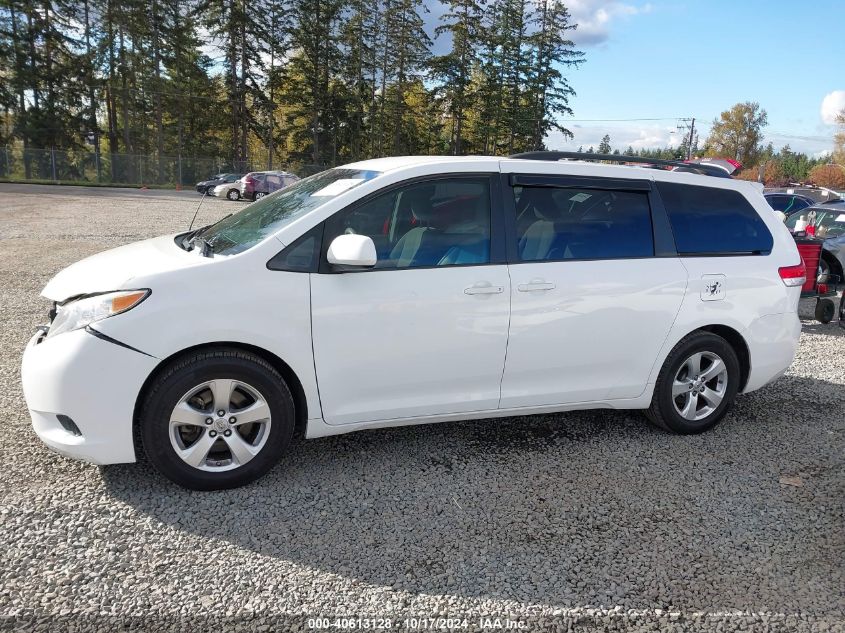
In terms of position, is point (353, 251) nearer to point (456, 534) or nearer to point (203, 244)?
point (203, 244)

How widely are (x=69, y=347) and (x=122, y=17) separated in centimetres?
Answer: 5494

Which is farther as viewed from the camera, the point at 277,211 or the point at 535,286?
the point at 277,211

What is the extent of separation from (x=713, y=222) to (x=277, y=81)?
5570cm

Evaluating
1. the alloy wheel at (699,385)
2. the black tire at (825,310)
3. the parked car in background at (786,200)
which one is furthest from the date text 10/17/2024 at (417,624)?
the parked car in background at (786,200)

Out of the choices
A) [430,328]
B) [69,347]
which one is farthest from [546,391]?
[69,347]

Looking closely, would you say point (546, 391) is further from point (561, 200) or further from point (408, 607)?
point (408, 607)

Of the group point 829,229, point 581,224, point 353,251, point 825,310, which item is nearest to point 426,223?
point 353,251

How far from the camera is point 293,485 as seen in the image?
3.52 metres

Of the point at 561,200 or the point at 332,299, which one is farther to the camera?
the point at 561,200

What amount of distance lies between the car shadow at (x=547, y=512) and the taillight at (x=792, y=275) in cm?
112

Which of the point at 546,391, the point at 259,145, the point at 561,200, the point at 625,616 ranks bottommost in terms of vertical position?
the point at 625,616

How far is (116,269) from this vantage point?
11.1 ft

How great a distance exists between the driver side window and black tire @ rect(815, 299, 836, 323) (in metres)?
6.83

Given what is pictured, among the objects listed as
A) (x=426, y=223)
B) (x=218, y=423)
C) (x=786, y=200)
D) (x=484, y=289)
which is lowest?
(x=218, y=423)
